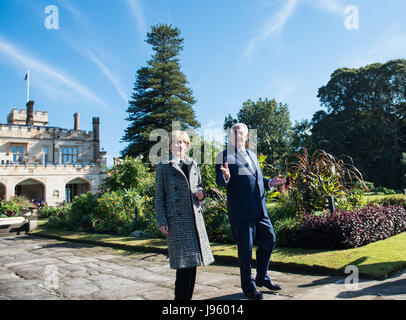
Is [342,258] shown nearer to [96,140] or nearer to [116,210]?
[116,210]

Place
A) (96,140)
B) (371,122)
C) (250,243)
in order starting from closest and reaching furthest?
(250,243), (371,122), (96,140)

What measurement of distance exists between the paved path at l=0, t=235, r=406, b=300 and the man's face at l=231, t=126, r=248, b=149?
163cm

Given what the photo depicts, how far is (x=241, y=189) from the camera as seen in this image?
334cm

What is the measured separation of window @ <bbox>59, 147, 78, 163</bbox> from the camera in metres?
37.1

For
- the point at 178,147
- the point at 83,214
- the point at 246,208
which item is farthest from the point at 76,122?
the point at 246,208

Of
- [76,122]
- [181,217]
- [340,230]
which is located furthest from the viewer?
[76,122]

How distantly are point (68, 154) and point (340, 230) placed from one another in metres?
37.3

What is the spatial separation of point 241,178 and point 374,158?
106ft

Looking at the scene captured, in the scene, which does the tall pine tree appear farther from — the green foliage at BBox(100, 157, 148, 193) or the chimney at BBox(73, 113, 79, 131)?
the green foliage at BBox(100, 157, 148, 193)

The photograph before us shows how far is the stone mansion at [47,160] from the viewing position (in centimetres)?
3116

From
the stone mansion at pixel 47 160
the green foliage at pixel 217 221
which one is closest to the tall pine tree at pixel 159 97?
the stone mansion at pixel 47 160

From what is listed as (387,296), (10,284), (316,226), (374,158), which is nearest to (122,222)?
(10,284)

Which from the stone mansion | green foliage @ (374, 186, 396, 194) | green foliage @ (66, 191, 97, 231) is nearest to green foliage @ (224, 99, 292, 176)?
green foliage @ (374, 186, 396, 194)

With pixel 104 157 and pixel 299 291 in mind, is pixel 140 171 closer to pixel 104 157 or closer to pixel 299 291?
pixel 299 291
